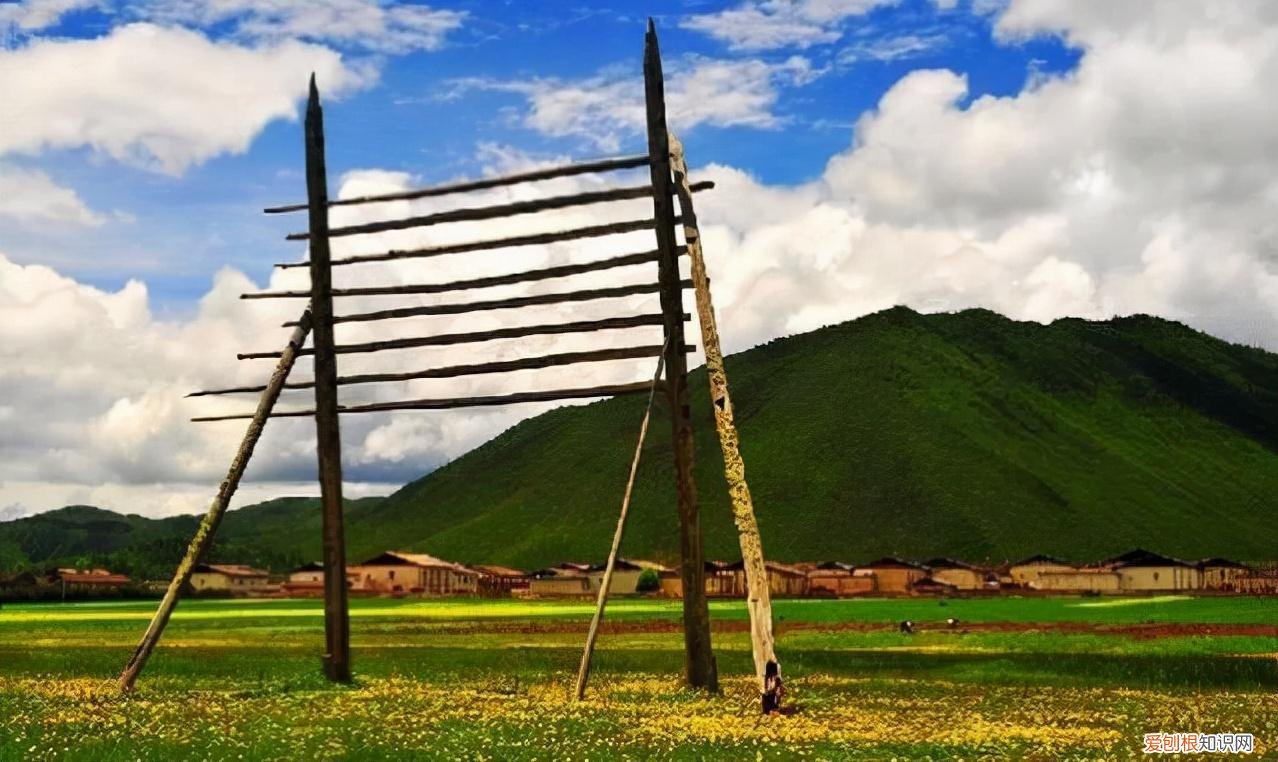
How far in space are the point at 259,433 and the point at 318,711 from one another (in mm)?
8225

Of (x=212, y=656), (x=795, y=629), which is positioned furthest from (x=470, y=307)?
(x=795, y=629)

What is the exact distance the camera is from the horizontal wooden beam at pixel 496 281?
2548 cm

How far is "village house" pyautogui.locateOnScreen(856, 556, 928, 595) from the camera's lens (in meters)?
153

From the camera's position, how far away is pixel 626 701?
2247cm

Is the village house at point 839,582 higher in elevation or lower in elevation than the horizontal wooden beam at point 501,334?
lower

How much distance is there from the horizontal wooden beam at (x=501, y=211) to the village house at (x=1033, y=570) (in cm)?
13586

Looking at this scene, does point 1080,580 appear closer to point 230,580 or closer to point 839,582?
point 839,582

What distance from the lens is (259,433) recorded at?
27234 mm

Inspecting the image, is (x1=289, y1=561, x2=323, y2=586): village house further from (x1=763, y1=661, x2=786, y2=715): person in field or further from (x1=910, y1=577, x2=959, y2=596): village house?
(x1=763, y1=661, x2=786, y2=715): person in field

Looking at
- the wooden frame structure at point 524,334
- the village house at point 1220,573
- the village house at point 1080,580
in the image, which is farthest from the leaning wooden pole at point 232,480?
the village house at point 1220,573

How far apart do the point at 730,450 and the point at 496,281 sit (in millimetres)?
6436

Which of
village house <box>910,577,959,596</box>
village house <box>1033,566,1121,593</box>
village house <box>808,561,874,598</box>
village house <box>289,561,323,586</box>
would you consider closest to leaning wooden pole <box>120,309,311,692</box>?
village house <box>910,577,959,596</box>

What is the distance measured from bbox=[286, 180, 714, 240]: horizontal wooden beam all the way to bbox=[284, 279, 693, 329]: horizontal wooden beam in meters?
1.86

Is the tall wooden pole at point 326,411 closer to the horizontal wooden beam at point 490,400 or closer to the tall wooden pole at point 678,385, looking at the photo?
the horizontal wooden beam at point 490,400
